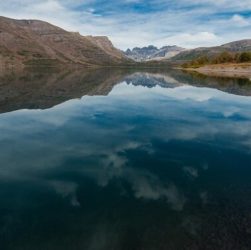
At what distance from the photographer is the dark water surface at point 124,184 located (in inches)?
689

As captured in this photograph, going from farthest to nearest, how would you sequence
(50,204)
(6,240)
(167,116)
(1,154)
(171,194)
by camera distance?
(167,116), (1,154), (171,194), (50,204), (6,240)

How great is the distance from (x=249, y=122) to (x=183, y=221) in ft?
116

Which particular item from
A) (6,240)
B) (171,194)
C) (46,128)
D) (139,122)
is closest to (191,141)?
(139,122)

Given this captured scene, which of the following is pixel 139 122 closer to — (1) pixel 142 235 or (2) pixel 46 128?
(2) pixel 46 128

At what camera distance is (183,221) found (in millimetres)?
19109

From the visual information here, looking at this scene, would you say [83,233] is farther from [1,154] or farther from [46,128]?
[46,128]

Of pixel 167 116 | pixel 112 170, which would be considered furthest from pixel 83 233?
pixel 167 116

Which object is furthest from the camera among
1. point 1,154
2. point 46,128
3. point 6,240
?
point 46,128

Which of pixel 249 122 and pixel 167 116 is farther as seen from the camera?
pixel 167 116

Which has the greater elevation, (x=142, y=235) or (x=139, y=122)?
(x=142, y=235)

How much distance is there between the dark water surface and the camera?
17494mm

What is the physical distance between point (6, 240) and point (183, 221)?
984 cm

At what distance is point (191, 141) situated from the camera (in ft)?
126

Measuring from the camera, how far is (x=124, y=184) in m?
24.5
